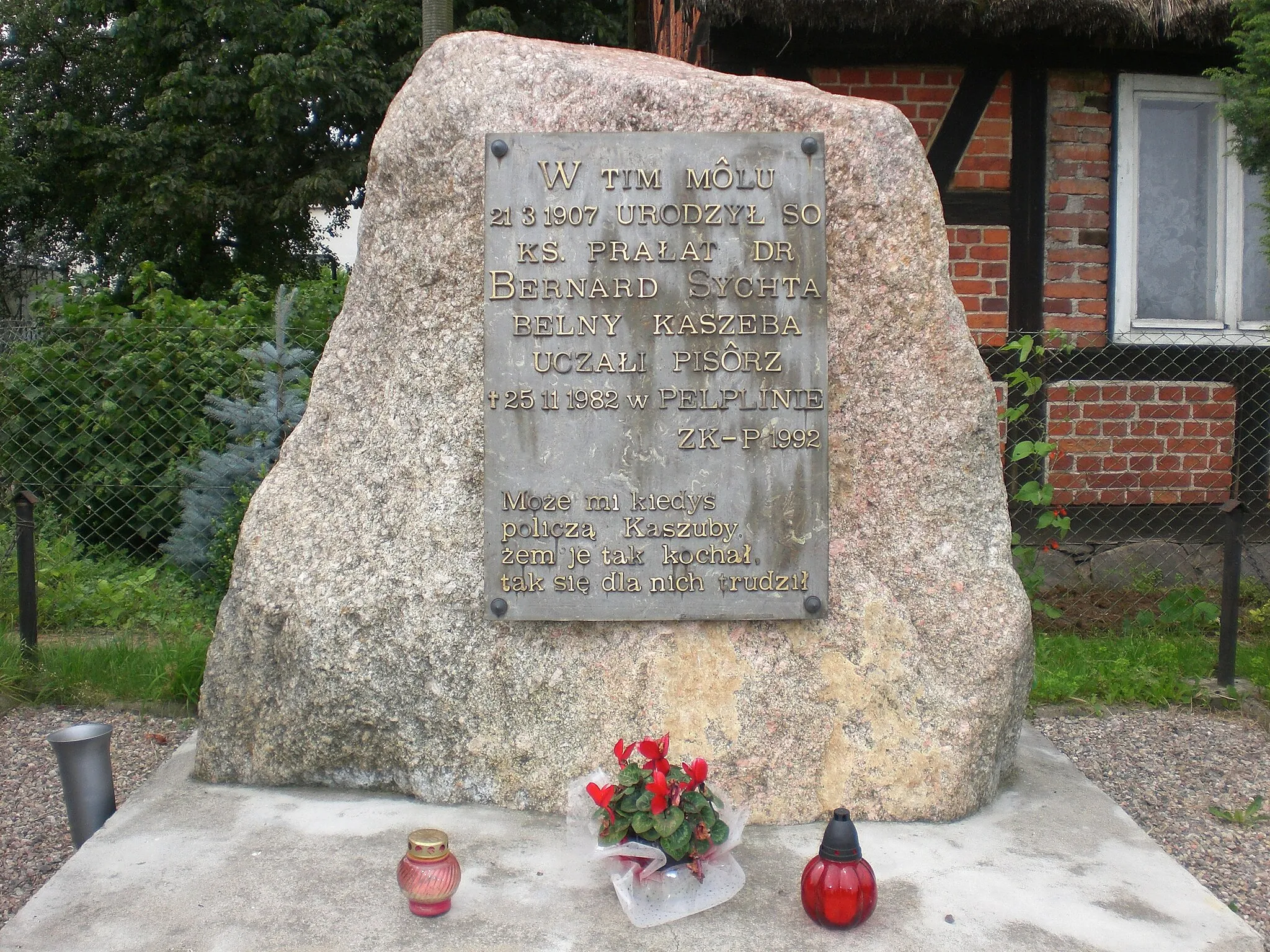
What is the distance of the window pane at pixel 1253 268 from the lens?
18.3 ft

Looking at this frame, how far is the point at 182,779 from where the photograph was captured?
276cm

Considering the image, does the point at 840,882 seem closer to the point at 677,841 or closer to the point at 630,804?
the point at 677,841

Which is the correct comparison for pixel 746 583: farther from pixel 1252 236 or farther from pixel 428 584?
pixel 1252 236

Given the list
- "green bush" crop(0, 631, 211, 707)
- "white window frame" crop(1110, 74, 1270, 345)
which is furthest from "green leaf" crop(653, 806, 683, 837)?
"white window frame" crop(1110, 74, 1270, 345)

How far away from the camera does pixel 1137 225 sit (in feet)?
18.2

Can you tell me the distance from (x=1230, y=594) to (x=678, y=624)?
8.97 feet

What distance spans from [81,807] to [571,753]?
4.32ft

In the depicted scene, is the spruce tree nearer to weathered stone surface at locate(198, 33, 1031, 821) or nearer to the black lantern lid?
weathered stone surface at locate(198, 33, 1031, 821)

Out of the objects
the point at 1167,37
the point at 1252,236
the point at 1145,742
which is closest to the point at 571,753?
the point at 1145,742

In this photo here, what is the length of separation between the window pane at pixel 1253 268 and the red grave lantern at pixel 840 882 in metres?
4.75

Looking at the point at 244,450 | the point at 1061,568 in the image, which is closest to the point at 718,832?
the point at 244,450

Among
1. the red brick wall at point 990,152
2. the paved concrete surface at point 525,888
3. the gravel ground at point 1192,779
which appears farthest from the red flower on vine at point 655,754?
the red brick wall at point 990,152

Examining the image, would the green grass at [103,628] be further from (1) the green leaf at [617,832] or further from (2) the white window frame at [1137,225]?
(2) the white window frame at [1137,225]

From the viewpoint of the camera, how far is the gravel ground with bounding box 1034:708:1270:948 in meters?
2.89
